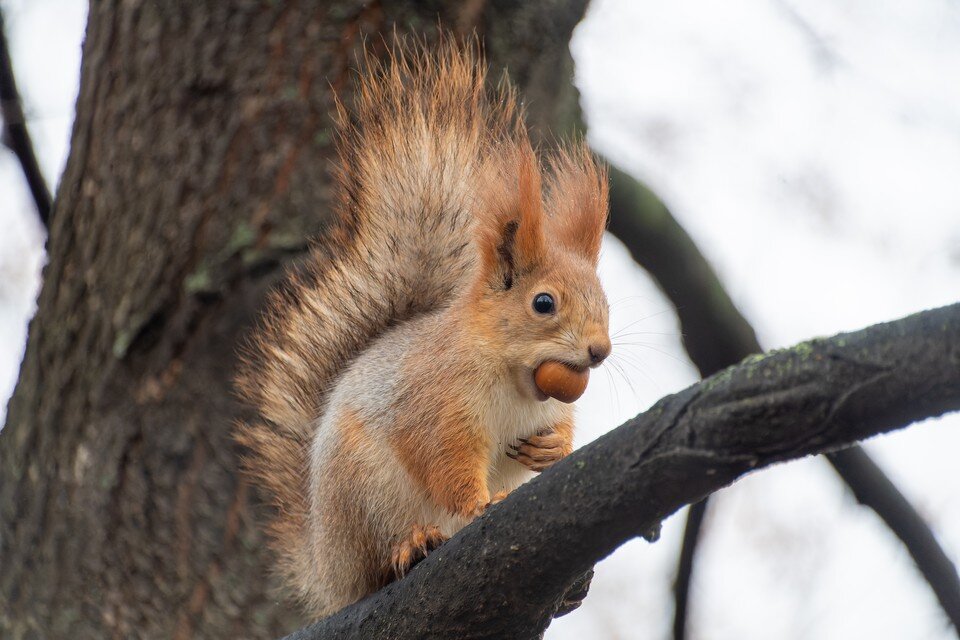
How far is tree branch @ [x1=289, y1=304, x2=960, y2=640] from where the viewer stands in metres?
0.76

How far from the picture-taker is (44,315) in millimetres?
2297

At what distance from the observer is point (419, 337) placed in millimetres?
1612

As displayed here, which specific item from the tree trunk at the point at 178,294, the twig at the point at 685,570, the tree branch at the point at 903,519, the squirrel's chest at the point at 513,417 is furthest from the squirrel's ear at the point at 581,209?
the twig at the point at 685,570

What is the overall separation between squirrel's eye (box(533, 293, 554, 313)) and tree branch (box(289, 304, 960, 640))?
44 cm

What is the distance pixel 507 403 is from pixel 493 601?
42cm

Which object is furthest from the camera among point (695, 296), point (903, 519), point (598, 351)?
point (695, 296)

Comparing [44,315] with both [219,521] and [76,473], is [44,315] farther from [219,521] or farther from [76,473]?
[219,521]

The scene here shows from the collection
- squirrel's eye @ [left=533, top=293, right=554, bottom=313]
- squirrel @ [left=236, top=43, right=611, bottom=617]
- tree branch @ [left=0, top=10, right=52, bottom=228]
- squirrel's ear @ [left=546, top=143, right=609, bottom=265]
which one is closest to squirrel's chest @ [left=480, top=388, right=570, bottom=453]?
squirrel @ [left=236, top=43, right=611, bottom=617]

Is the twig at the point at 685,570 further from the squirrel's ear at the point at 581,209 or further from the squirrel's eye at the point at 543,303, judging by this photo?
the squirrel's eye at the point at 543,303

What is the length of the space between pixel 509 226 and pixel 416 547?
1.58 feet

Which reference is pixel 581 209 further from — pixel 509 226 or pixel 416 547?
pixel 416 547

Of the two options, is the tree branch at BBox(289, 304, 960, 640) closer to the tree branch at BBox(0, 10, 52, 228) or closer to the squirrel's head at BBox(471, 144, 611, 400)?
the squirrel's head at BBox(471, 144, 611, 400)

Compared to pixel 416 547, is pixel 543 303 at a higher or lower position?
higher

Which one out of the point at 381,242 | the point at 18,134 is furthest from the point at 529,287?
the point at 18,134
